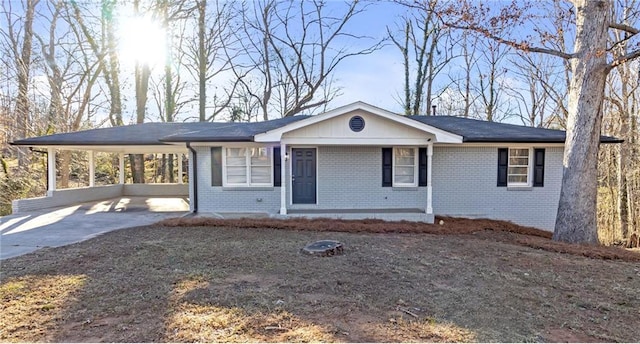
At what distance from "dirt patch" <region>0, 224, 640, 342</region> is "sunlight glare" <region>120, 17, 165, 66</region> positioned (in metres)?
17.0

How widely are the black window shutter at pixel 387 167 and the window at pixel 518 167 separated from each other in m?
3.85

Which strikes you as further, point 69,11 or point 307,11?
point 307,11

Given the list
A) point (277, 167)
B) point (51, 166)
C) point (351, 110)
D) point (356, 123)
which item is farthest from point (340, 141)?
point (51, 166)

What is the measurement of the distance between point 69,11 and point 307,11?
13502 mm

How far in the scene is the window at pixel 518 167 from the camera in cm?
1152

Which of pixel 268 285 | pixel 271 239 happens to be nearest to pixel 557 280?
pixel 268 285

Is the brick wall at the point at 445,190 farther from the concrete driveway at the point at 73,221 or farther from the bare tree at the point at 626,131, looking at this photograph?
the bare tree at the point at 626,131

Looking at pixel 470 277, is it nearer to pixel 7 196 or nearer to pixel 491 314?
pixel 491 314

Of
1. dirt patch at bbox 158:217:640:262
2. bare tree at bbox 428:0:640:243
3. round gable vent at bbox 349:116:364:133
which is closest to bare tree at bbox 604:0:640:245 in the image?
dirt patch at bbox 158:217:640:262

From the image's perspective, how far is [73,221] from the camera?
946 cm

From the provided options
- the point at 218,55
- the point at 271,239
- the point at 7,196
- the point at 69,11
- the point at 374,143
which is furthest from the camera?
the point at 218,55

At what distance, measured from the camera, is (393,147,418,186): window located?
11477 millimetres

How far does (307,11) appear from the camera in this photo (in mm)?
23250

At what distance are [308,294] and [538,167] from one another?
10.3 metres
